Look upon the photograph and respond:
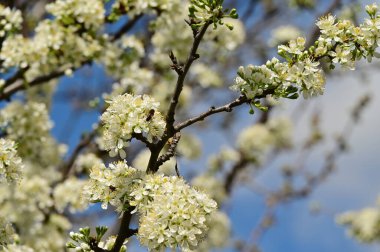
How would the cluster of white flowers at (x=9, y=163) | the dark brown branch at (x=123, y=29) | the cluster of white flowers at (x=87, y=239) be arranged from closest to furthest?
1. the cluster of white flowers at (x=87, y=239)
2. the cluster of white flowers at (x=9, y=163)
3. the dark brown branch at (x=123, y=29)

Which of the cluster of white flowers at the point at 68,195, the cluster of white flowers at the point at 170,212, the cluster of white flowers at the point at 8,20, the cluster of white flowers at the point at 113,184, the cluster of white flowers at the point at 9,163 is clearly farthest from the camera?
the cluster of white flowers at the point at 68,195

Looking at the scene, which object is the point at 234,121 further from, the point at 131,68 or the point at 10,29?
the point at 10,29

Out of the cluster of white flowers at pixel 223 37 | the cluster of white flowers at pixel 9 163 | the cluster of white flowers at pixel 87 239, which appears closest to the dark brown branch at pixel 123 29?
the cluster of white flowers at pixel 223 37

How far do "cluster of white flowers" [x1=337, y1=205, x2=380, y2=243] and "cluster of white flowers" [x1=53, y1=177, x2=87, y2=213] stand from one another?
566 cm

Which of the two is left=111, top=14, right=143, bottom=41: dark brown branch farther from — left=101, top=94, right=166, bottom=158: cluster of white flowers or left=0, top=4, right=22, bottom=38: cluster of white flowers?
left=101, top=94, right=166, bottom=158: cluster of white flowers

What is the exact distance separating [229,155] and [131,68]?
4.77 m

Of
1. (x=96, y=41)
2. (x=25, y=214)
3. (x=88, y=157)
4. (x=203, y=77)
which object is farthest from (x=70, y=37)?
(x=203, y=77)

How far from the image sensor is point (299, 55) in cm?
346

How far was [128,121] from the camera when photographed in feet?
11.0

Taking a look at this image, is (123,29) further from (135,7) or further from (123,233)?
(123,233)

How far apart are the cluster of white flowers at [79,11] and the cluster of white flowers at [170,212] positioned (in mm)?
3608

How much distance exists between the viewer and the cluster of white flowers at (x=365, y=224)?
36.2 ft

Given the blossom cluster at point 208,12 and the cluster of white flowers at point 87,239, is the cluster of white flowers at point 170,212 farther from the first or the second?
the blossom cluster at point 208,12

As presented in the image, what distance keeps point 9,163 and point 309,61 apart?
6.31 feet
